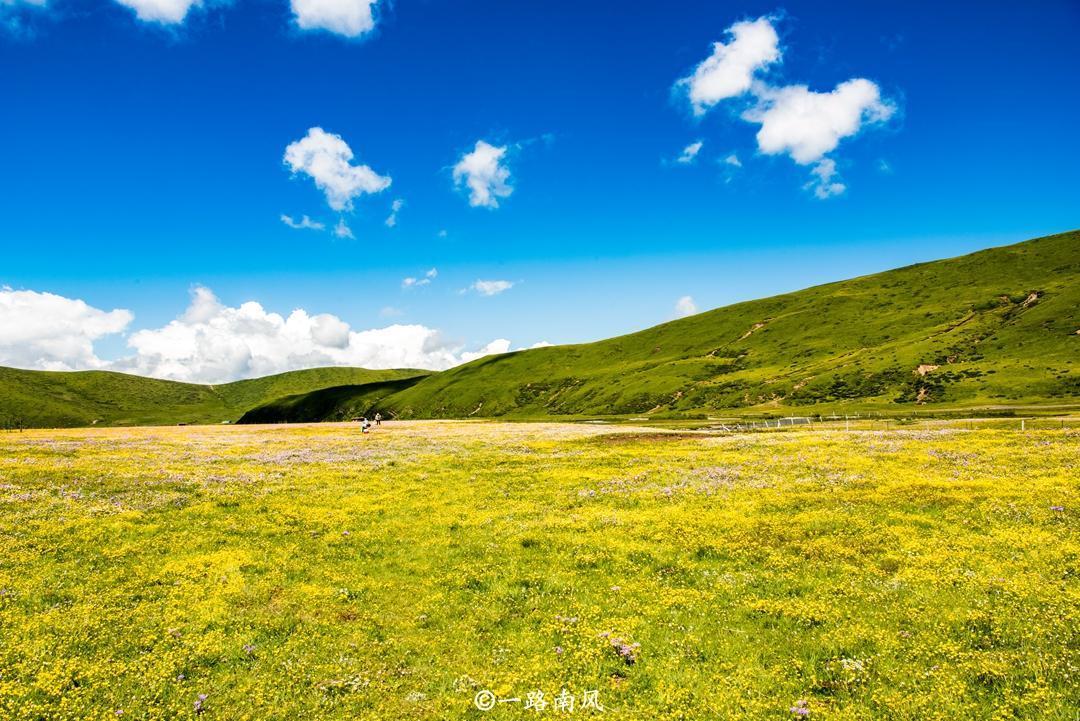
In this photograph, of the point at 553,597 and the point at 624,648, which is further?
the point at 553,597

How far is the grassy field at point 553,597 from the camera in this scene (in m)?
12.3

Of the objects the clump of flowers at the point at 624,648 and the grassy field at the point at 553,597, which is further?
the clump of flowers at the point at 624,648

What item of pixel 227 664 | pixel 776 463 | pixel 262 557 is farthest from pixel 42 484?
pixel 776 463

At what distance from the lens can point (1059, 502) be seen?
2314 centimetres

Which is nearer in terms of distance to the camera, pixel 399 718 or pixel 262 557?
pixel 399 718

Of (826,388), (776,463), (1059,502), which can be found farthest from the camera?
(826,388)

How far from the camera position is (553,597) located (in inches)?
696

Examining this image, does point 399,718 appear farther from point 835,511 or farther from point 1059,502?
point 1059,502

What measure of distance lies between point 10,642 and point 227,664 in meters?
5.94

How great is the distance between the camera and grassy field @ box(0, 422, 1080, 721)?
12.3 metres

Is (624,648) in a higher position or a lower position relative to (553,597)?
lower

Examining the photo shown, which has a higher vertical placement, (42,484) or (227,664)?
(42,484)

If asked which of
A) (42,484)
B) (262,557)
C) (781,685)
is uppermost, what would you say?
(42,484)

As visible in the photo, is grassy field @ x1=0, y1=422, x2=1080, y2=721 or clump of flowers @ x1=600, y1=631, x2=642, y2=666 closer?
grassy field @ x1=0, y1=422, x2=1080, y2=721
